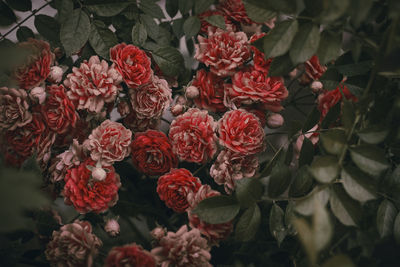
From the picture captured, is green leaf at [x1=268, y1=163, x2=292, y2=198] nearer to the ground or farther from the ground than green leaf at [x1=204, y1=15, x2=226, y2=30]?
nearer to the ground

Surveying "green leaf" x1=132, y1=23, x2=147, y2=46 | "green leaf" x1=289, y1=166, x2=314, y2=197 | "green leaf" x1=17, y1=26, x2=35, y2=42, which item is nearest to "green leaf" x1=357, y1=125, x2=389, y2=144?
"green leaf" x1=289, y1=166, x2=314, y2=197

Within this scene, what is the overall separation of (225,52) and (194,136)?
18cm

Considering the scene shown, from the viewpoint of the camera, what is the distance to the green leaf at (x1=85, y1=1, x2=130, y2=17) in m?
0.70

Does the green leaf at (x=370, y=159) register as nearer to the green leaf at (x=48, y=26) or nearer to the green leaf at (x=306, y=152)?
the green leaf at (x=306, y=152)

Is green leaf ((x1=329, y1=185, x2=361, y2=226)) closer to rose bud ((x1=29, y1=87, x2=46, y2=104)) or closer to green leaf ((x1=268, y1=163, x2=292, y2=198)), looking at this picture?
green leaf ((x1=268, y1=163, x2=292, y2=198))

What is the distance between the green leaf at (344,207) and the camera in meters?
0.52

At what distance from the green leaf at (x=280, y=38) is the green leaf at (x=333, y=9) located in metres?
0.09

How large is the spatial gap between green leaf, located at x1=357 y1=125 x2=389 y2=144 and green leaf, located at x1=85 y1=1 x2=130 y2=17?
489 mm

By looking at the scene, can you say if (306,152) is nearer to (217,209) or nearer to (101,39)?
(217,209)

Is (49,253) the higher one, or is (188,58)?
(188,58)

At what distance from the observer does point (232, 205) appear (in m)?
0.61

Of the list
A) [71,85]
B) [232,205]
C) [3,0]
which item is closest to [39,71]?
[71,85]

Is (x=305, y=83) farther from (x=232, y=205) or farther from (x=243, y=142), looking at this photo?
(x=232, y=205)

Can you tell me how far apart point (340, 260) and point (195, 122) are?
1.16 ft
